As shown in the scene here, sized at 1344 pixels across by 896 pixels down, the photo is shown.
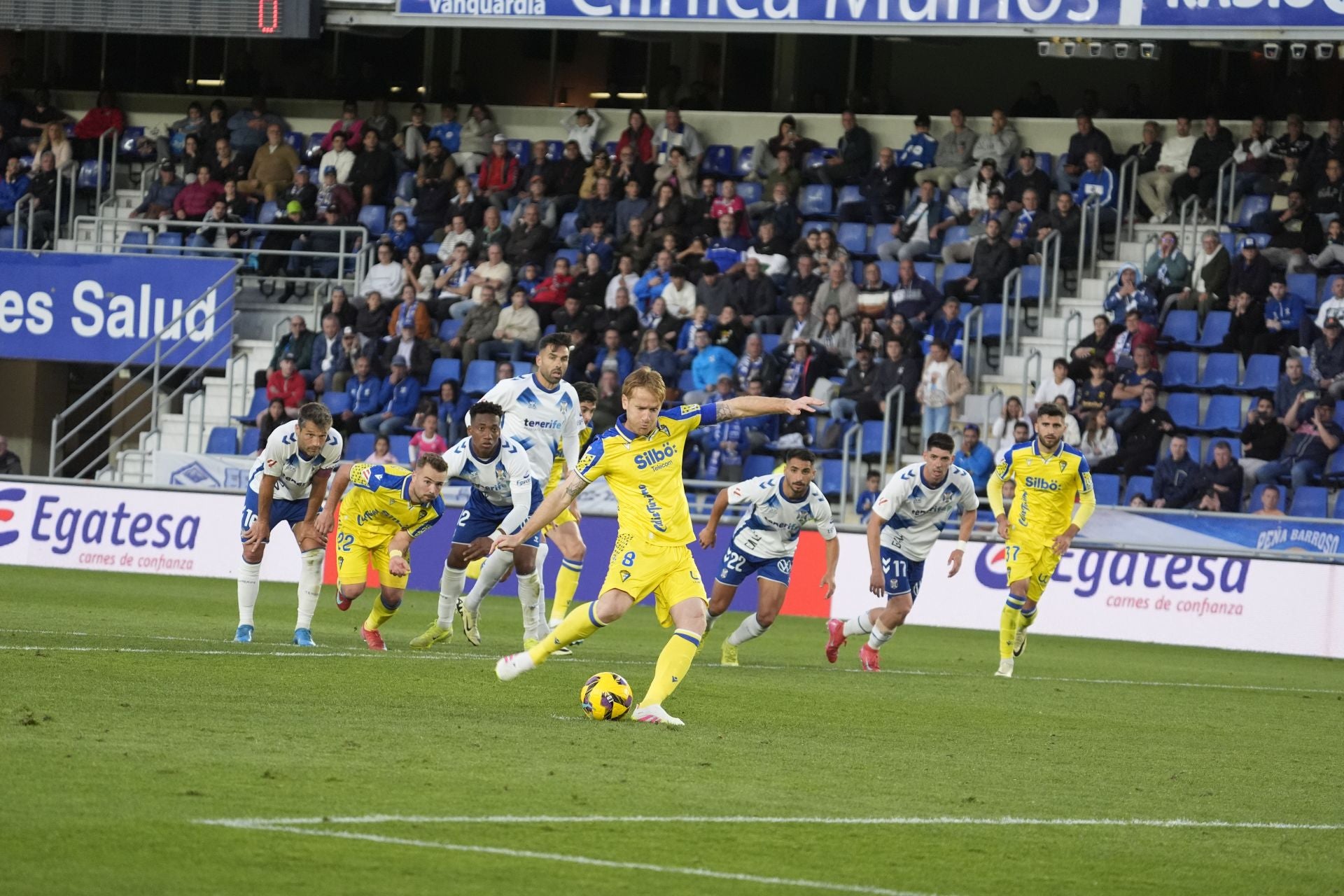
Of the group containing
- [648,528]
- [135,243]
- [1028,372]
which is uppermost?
[135,243]

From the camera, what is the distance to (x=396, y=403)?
2809 centimetres

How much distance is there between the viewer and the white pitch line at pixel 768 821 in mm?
7531

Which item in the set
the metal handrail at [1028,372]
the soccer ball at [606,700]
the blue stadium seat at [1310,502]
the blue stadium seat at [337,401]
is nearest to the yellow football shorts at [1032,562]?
the soccer ball at [606,700]

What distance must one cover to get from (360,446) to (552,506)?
57.8 feet

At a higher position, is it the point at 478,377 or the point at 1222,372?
the point at 1222,372

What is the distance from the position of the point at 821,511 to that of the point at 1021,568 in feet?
6.50

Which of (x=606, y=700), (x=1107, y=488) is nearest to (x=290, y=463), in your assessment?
(x=606, y=700)

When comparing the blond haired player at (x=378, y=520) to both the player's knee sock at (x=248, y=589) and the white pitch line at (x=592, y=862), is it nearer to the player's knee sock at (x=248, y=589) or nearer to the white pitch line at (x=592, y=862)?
the player's knee sock at (x=248, y=589)

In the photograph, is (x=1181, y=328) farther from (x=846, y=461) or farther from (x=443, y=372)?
(x=443, y=372)

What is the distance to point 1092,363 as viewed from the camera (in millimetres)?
25141

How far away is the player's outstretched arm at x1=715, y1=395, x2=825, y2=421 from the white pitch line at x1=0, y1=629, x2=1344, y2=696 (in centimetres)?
431

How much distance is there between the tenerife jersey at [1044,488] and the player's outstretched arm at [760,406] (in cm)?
630

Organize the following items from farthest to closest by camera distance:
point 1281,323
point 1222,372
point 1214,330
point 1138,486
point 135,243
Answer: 1. point 135,243
2. point 1214,330
3. point 1222,372
4. point 1281,323
5. point 1138,486

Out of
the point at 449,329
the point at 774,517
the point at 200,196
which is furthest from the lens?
the point at 200,196
